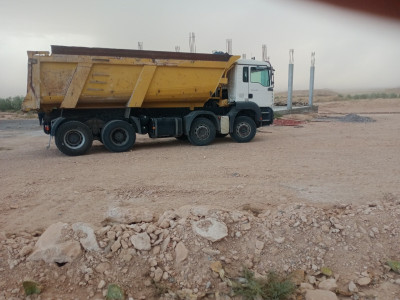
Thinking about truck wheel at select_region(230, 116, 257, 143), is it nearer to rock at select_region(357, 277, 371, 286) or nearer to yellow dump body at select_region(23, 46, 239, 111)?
yellow dump body at select_region(23, 46, 239, 111)

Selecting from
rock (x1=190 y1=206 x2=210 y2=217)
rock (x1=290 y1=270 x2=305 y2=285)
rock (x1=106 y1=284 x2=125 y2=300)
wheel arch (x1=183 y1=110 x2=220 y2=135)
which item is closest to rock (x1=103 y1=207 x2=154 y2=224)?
rock (x1=190 y1=206 x2=210 y2=217)

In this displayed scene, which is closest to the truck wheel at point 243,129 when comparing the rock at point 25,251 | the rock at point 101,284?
the rock at point 25,251

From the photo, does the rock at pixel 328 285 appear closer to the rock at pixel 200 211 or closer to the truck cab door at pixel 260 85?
the rock at pixel 200 211

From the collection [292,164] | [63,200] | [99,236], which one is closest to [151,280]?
[99,236]

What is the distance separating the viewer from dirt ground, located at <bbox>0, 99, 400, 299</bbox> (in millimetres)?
4695

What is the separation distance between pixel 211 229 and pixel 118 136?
253 inches

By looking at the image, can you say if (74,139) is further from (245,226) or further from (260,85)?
(245,226)

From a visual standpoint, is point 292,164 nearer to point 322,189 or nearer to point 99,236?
point 322,189

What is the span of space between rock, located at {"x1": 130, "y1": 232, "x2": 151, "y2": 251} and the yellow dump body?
625 centimetres

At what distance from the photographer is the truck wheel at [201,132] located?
10367mm

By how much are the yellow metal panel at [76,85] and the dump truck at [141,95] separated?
0.02m

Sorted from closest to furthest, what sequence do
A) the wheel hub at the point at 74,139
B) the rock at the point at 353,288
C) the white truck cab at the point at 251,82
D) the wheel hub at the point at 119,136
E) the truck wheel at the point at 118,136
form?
1. the rock at the point at 353,288
2. the wheel hub at the point at 74,139
3. the truck wheel at the point at 118,136
4. the wheel hub at the point at 119,136
5. the white truck cab at the point at 251,82

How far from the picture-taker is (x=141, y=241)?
351cm

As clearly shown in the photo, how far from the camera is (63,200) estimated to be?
16.8 ft
